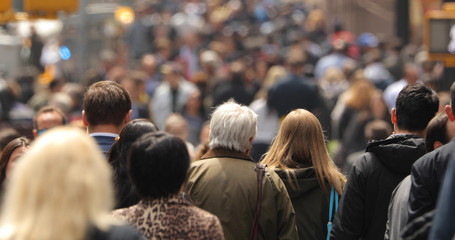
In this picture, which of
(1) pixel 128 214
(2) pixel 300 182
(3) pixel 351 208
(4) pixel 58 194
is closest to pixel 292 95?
(2) pixel 300 182

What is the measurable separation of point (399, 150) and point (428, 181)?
947 millimetres

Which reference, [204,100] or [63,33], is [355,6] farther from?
[204,100]

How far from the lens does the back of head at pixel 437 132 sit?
5.74 meters

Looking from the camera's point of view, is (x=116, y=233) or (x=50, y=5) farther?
(x=50, y=5)

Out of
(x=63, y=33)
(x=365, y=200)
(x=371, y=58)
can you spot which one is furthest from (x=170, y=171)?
(x=63, y=33)

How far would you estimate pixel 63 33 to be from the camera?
81.6 ft

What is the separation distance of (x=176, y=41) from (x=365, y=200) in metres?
20.1

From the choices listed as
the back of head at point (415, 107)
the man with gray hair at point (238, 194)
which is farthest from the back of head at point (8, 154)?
the back of head at point (415, 107)

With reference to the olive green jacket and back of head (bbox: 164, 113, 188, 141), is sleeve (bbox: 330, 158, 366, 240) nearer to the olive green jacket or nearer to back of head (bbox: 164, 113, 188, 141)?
the olive green jacket

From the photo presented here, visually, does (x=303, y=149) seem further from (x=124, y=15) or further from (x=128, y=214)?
(x=124, y=15)

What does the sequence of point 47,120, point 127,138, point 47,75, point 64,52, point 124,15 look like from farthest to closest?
point 124,15 < point 64,52 < point 47,75 < point 47,120 < point 127,138

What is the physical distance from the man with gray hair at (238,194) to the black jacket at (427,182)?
945 millimetres

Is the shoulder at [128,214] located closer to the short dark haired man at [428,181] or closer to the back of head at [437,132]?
the short dark haired man at [428,181]

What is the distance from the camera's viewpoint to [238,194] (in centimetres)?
556
